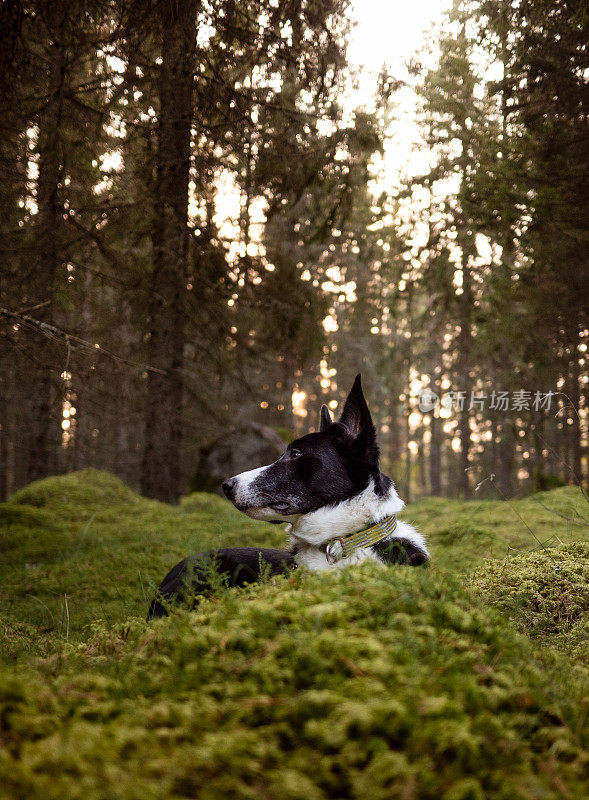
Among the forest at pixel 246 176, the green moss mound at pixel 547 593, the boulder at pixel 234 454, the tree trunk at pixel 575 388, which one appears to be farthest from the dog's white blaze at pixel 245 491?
the boulder at pixel 234 454

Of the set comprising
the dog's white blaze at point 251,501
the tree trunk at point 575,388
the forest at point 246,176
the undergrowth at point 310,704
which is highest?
the forest at point 246,176

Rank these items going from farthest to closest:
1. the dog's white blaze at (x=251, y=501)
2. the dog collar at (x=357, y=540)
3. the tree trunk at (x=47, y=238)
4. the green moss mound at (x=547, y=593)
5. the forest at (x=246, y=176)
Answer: the tree trunk at (x=47, y=238) → the forest at (x=246, y=176) → the dog's white blaze at (x=251, y=501) → the dog collar at (x=357, y=540) → the green moss mound at (x=547, y=593)

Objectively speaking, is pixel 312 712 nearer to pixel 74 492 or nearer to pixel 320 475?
pixel 320 475

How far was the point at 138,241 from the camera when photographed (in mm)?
11758

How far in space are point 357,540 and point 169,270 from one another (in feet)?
27.8

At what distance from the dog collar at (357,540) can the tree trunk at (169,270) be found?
230 inches

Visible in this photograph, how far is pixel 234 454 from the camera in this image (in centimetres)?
1603

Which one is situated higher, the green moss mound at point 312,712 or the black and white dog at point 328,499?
the black and white dog at point 328,499

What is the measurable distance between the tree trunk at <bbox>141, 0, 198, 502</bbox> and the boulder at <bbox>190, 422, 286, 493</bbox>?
2720 millimetres

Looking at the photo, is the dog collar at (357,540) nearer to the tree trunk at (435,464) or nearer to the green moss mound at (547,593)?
the green moss mound at (547,593)

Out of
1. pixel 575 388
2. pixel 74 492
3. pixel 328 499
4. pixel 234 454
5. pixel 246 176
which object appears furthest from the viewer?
pixel 234 454

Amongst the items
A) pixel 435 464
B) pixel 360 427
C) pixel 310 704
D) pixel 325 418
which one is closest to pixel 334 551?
pixel 360 427

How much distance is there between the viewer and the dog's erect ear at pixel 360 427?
13.8ft

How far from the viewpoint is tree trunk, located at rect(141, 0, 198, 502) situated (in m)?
10.2
